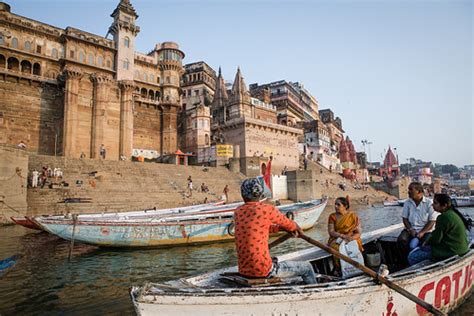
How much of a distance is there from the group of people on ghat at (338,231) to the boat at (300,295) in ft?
0.61

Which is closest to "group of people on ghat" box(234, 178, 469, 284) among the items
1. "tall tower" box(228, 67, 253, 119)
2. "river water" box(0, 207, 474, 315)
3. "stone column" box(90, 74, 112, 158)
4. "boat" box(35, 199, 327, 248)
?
"river water" box(0, 207, 474, 315)

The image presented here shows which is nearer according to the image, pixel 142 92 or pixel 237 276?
pixel 237 276

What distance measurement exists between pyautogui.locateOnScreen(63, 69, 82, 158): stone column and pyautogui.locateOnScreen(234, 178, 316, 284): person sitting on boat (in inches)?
1308

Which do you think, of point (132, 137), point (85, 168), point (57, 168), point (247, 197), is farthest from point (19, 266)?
point (132, 137)

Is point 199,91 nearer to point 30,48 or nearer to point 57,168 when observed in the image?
point 30,48

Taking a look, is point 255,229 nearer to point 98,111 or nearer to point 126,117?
point 98,111

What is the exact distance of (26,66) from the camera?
1348 inches

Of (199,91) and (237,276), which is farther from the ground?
(199,91)

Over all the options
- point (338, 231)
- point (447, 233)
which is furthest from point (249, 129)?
point (447, 233)

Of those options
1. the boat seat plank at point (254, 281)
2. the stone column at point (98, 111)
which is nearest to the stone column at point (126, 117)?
the stone column at point (98, 111)

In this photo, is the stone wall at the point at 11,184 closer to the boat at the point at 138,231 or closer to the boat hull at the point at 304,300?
the boat at the point at 138,231

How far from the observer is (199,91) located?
2072 inches

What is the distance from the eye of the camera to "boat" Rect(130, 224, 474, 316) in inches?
128

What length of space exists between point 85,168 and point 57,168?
2.20 meters
